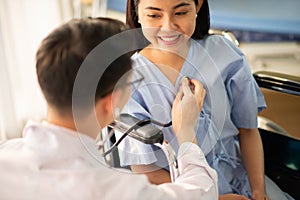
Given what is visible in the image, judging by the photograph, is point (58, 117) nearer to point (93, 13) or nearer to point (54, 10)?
point (54, 10)

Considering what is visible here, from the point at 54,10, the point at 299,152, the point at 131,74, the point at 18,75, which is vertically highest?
the point at 131,74

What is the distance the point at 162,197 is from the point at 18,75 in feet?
5.12

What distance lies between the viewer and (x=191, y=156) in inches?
29.4

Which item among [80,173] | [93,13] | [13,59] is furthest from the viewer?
[93,13]

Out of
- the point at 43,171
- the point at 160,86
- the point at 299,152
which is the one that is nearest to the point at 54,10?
the point at 160,86

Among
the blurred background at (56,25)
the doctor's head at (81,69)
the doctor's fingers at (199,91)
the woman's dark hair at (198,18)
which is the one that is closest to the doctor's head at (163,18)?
the woman's dark hair at (198,18)

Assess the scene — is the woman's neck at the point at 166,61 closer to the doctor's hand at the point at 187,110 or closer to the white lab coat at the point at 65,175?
the doctor's hand at the point at 187,110

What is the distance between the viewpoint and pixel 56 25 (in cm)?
207

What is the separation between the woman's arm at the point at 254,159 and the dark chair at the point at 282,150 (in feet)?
0.36

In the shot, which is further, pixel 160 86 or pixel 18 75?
pixel 18 75

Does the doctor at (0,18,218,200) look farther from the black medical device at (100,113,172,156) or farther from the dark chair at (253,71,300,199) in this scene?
the dark chair at (253,71,300,199)

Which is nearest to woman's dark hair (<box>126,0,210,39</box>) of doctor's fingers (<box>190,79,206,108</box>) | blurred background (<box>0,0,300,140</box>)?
doctor's fingers (<box>190,79,206,108</box>)

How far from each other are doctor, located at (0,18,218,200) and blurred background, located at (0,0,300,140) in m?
0.98

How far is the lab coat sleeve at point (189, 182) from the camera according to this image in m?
0.64
